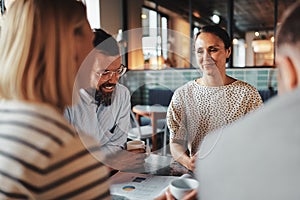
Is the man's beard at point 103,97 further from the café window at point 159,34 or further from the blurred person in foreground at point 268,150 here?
the café window at point 159,34

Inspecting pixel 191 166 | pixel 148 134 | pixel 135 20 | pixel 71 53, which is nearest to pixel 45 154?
pixel 71 53

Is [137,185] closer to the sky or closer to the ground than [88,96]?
closer to the ground

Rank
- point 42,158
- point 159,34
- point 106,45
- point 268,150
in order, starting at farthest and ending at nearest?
point 159,34 < point 106,45 < point 42,158 < point 268,150

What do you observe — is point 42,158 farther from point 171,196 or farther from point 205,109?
point 205,109

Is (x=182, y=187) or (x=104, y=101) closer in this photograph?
(x=182, y=187)

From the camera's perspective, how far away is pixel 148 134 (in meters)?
3.19

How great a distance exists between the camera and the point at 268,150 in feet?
1.45

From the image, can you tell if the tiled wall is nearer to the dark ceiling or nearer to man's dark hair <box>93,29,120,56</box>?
the dark ceiling

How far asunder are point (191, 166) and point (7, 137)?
76 cm

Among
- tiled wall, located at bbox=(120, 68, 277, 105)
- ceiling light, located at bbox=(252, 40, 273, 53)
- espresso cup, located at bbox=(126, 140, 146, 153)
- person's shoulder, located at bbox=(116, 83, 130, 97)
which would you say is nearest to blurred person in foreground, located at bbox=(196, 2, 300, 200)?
espresso cup, located at bbox=(126, 140, 146, 153)

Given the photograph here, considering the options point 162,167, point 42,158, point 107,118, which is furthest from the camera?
point 107,118

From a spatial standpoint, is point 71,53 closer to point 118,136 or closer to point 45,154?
point 45,154

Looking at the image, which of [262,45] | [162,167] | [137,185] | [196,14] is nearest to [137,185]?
[137,185]

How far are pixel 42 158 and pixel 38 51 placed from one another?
230 millimetres
